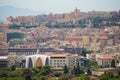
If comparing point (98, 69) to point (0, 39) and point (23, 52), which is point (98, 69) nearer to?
point (23, 52)

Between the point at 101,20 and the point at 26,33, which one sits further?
the point at 101,20

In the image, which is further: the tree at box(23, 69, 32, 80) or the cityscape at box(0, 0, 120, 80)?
the cityscape at box(0, 0, 120, 80)

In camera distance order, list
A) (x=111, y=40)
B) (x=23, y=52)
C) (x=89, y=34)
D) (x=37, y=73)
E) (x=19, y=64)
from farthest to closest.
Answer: (x=89, y=34)
(x=111, y=40)
(x=23, y=52)
(x=19, y=64)
(x=37, y=73)

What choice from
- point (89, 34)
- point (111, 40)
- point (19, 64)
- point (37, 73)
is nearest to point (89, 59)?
point (19, 64)

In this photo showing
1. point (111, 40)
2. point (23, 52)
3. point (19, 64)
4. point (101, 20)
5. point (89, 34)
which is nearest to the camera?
point (19, 64)

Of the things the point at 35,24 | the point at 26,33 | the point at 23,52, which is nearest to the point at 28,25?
the point at 35,24

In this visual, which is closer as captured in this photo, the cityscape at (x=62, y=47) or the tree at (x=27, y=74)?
the tree at (x=27, y=74)

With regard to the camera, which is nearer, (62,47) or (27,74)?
(27,74)
